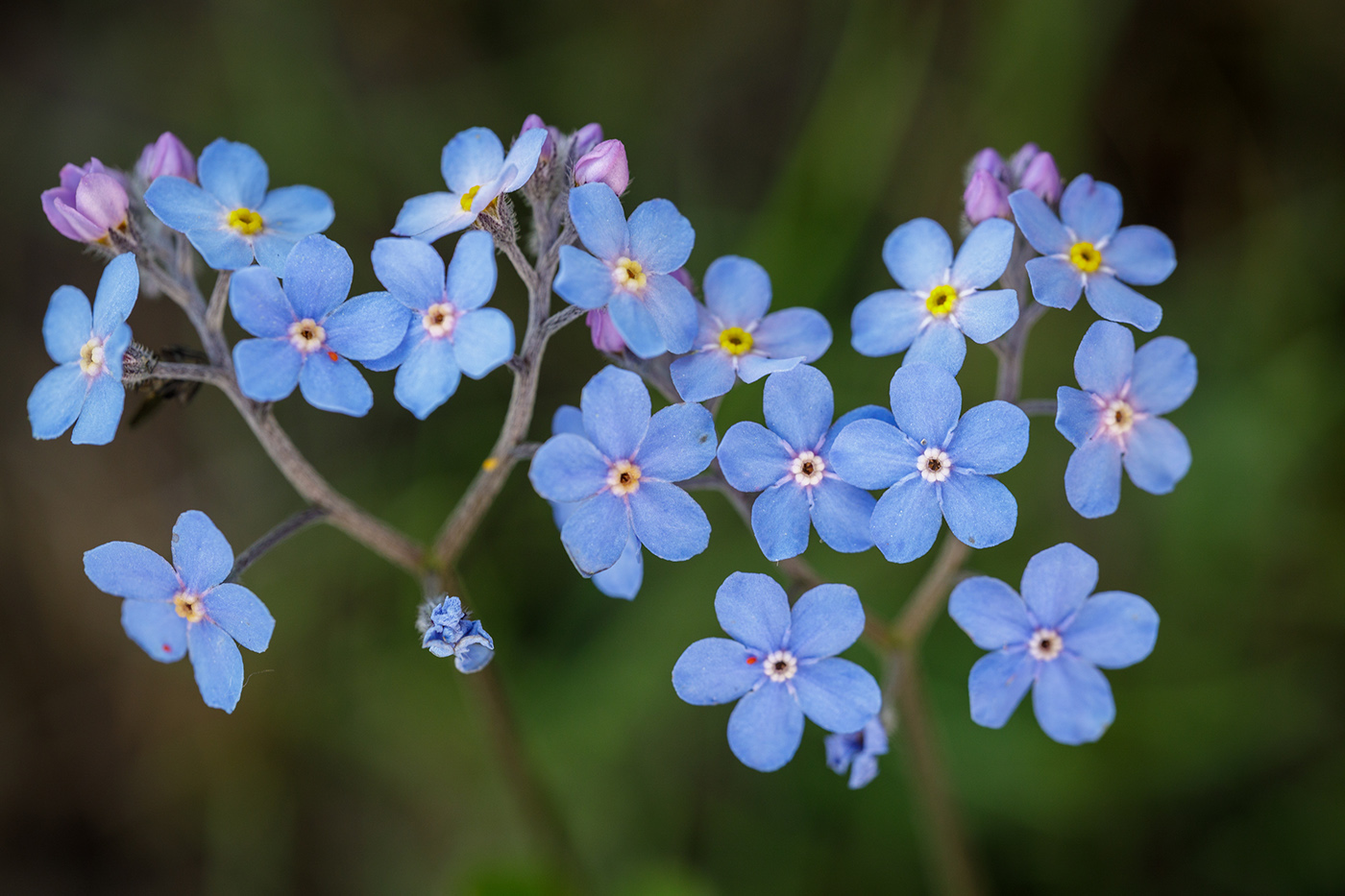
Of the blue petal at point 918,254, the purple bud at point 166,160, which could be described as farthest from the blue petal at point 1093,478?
the purple bud at point 166,160

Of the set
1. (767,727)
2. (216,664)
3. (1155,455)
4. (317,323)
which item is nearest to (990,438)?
(1155,455)

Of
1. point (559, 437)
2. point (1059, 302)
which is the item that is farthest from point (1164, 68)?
point (559, 437)

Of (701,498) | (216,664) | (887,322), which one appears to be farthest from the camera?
(701,498)

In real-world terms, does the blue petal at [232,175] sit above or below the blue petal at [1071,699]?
above

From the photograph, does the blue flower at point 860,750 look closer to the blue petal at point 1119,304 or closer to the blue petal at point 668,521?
the blue petal at point 668,521

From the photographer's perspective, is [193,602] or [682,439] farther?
[193,602]

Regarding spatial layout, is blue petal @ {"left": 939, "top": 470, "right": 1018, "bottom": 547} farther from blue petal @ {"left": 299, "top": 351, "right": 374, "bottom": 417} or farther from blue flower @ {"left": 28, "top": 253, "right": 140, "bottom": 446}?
blue flower @ {"left": 28, "top": 253, "right": 140, "bottom": 446}

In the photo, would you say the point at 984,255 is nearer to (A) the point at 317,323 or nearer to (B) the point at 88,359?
(A) the point at 317,323

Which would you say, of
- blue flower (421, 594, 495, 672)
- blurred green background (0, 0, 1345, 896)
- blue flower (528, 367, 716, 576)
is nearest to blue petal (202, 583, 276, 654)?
blue flower (421, 594, 495, 672)
